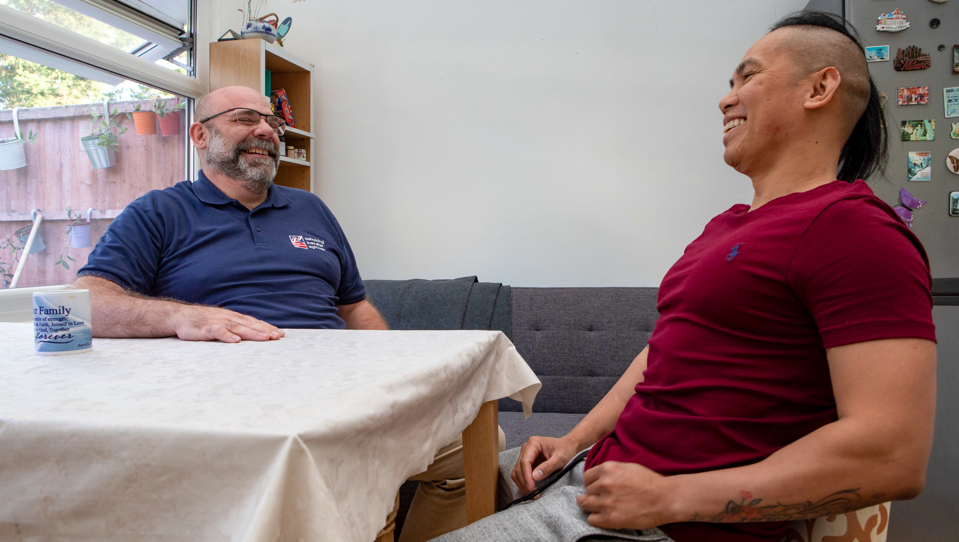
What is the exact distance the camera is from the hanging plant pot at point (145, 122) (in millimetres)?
2586

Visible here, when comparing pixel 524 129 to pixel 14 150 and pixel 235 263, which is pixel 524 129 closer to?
pixel 235 263

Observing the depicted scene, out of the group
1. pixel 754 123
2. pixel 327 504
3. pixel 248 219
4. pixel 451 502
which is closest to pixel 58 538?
pixel 327 504

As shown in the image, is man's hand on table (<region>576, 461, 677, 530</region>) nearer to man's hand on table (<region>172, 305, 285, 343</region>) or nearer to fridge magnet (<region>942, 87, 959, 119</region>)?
man's hand on table (<region>172, 305, 285, 343</region>)

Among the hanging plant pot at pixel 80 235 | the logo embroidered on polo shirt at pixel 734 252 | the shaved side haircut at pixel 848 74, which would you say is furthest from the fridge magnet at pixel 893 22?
the hanging plant pot at pixel 80 235

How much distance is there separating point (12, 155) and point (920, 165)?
328cm

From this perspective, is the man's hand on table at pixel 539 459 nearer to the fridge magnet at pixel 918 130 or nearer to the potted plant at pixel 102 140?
the fridge magnet at pixel 918 130

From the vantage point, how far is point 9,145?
2055 mm

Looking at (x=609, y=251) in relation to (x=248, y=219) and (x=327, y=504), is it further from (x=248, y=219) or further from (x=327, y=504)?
Result: (x=327, y=504)

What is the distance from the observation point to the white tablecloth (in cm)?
48

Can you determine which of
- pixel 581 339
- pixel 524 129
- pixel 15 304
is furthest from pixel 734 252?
pixel 15 304

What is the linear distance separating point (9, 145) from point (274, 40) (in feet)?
3.92

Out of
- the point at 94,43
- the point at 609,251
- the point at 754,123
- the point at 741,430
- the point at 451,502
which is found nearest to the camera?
the point at 741,430

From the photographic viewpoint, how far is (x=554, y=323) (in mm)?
2320

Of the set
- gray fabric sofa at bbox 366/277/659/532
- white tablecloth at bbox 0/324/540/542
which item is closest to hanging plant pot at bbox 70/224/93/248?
gray fabric sofa at bbox 366/277/659/532
